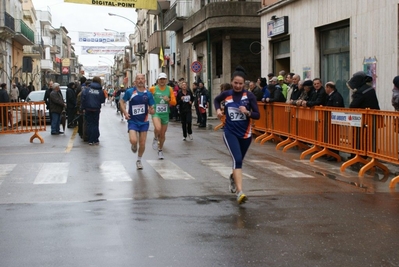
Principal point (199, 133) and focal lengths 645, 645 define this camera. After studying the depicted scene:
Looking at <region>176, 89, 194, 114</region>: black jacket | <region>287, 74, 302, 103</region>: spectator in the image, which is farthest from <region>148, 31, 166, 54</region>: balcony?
<region>287, 74, 302, 103</region>: spectator

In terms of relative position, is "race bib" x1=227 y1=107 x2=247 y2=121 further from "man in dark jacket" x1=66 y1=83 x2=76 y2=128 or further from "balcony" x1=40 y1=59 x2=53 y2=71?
"balcony" x1=40 y1=59 x2=53 y2=71

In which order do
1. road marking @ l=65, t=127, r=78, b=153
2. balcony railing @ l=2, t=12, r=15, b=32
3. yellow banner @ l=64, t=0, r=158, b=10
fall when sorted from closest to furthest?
road marking @ l=65, t=127, r=78, b=153
yellow banner @ l=64, t=0, r=158, b=10
balcony railing @ l=2, t=12, r=15, b=32

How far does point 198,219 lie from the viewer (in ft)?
24.1

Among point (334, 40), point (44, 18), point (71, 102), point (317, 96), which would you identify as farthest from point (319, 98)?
point (44, 18)

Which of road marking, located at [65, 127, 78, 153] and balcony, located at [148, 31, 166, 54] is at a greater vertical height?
balcony, located at [148, 31, 166, 54]

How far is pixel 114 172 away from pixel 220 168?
6.57ft

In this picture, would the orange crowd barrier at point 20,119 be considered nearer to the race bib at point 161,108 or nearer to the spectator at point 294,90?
the race bib at point 161,108

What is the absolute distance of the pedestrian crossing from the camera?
10742 millimetres

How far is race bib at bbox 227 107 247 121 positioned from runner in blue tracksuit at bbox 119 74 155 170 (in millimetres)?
3746

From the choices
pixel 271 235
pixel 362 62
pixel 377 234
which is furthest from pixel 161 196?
pixel 362 62

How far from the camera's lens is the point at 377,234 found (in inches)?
263

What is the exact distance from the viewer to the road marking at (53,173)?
10414mm

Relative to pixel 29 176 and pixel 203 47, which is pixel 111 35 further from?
pixel 29 176

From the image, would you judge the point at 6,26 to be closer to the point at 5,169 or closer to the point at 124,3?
the point at 124,3
